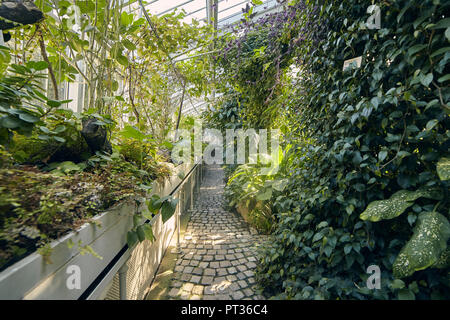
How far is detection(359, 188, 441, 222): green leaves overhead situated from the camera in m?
0.90

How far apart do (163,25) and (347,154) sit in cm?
255

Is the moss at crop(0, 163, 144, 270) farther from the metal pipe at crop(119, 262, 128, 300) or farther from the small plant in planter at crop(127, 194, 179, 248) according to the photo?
the metal pipe at crop(119, 262, 128, 300)

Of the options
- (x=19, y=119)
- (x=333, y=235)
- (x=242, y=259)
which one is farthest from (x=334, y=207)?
(x=19, y=119)

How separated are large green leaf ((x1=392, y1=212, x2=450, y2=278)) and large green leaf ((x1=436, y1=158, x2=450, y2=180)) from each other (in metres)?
0.19

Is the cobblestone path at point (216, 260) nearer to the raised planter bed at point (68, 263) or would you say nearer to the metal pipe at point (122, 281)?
the metal pipe at point (122, 281)

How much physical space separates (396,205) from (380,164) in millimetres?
285

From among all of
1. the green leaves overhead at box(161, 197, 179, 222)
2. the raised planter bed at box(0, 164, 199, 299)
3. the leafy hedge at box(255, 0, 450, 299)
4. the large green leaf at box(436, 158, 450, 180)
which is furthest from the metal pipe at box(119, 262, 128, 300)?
the large green leaf at box(436, 158, 450, 180)

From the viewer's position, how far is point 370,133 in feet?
3.75

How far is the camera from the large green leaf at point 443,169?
2.54 feet

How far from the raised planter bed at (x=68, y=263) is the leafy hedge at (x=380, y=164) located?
3.79 ft

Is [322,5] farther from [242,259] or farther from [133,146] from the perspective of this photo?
[242,259]

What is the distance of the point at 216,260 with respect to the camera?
219 centimetres

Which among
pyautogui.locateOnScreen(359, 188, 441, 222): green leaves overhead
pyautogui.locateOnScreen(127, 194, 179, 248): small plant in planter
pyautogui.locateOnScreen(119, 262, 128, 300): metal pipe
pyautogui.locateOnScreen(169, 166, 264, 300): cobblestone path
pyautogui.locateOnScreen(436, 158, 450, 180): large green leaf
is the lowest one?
pyautogui.locateOnScreen(169, 166, 264, 300): cobblestone path

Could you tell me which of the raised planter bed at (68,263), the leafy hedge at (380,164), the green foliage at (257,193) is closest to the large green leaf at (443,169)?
the leafy hedge at (380,164)
